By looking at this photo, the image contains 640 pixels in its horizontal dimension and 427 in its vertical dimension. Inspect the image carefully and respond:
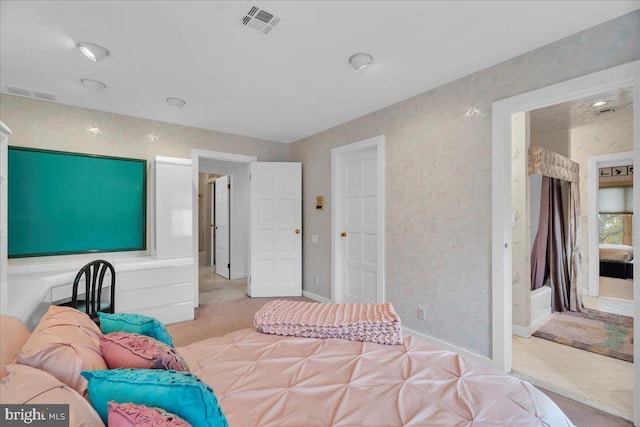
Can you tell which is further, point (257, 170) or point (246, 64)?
point (257, 170)

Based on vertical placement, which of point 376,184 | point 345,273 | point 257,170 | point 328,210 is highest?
point 257,170

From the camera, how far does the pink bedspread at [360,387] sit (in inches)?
38.6

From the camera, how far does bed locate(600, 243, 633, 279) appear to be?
14.2 ft

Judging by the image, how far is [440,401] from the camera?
3.46 feet

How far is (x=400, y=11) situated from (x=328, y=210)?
2705 millimetres

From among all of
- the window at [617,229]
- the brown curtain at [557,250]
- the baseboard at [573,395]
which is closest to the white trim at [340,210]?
the baseboard at [573,395]

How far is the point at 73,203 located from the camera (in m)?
3.21

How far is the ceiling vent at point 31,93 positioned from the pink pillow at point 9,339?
9.57 feet

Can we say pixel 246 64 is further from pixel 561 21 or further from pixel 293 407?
pixel 293 407

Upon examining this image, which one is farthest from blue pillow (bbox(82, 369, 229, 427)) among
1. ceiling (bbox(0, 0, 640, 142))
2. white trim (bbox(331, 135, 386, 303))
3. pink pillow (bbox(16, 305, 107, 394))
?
white trim (bbox(331, 135, 386, 303))

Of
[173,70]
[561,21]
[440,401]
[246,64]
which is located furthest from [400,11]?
[440,401]

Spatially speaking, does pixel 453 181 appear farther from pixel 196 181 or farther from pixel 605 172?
pixel 605 172

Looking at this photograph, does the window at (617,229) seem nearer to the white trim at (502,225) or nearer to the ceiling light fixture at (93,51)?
the white trim at (502,225)

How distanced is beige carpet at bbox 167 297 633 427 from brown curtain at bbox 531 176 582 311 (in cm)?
204
